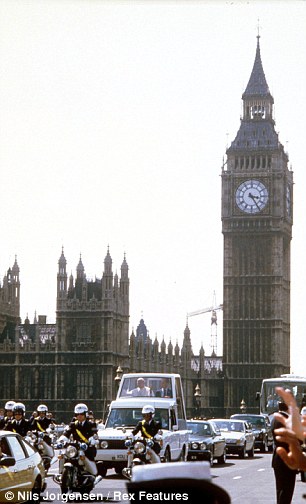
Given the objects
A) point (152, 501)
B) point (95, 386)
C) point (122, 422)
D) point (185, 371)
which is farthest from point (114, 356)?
point (152, 501)

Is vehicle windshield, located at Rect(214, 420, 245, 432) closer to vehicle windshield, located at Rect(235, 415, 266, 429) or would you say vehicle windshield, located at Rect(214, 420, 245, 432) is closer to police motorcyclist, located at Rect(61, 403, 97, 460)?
vehicle windshield, located at Rect(235, 415, 266, 429)

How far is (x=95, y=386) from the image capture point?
81438 mm

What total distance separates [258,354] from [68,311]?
981 inches

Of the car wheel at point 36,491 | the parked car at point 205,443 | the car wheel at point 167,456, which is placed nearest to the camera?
the car wheel at point 36,491

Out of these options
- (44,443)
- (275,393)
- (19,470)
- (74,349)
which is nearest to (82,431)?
(19,470)

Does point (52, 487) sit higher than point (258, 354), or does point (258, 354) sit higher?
point (258, 354)

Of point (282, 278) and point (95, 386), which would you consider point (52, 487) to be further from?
point (282, 278)

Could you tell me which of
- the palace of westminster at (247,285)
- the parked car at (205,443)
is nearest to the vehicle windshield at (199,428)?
the parked car at (205,443)

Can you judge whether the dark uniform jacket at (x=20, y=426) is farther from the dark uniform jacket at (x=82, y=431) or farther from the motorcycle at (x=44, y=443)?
Answer: the dark uniform jacket at (x=82, y=431)

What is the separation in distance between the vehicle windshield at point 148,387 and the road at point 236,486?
1845 mm

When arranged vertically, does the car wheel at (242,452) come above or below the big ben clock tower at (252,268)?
below

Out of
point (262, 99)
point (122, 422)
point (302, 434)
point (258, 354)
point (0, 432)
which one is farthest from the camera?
point (262, 99)

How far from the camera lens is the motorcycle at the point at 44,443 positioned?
19297 millimetres

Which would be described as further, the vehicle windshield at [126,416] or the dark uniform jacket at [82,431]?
the vehicle windshield at [126,416]
